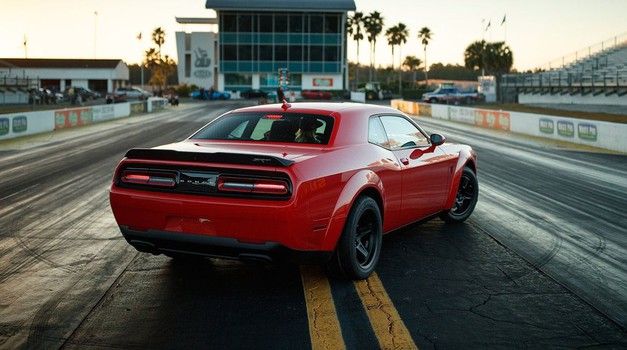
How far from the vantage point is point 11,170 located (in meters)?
14.1

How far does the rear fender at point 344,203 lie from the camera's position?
4.96m

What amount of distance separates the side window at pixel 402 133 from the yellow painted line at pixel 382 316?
53.5 inches

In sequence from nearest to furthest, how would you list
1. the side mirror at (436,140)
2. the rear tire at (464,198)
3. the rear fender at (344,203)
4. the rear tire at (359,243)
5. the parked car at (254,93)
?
the rear fender at (344,203), the rear tire at (359,243), the side mirror at (436,140), the rear tire at (464,198), the parked car at (254,93)

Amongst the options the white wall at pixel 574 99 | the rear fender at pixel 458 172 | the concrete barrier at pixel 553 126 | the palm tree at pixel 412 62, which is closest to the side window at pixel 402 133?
the rear fender at pixel 458 172

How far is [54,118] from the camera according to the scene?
90.6 feet

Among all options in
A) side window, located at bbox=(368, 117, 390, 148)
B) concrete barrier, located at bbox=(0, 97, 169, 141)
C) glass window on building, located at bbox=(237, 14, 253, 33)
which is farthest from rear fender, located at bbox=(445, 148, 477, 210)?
glass window on building, located at bbox=(237, 14, 253, 33)

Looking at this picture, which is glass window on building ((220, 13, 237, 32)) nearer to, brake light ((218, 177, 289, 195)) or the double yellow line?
the double yellow line

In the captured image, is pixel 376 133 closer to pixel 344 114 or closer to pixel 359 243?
pixel 344 114

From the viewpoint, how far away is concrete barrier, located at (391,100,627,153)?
20469 mm

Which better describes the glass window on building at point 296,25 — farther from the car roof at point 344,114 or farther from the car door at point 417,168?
the car roof at point 344,114

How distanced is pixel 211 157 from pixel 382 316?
5.47 feet

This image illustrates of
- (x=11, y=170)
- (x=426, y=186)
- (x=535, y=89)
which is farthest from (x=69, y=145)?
(x=535, y=89)

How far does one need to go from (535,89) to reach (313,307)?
5586 cm

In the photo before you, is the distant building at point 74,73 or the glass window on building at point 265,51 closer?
the glass window on building at point 265,51
